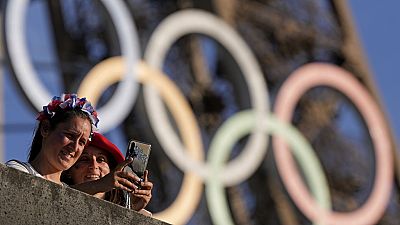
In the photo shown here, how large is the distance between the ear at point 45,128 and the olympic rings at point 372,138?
782 inches

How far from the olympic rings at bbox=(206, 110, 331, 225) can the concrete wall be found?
18028mm

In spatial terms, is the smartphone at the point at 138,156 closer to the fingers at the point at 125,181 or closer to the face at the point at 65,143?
the fingers at the point at 125,181

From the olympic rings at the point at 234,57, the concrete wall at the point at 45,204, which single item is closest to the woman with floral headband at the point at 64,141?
the concrete wall at the point at 45,204

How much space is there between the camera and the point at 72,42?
97.0ft

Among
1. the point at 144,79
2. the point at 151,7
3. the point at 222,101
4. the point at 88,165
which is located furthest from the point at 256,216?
the point at 88,165

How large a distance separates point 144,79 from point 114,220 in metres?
17.5

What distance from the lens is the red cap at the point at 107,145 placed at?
27.8 feet

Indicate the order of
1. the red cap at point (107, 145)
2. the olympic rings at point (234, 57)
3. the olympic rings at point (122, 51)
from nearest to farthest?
1. the red cap at point (107, 145)
2. the olympic rings at point (122, 51)
3. the olympic rings at point (234, 57)

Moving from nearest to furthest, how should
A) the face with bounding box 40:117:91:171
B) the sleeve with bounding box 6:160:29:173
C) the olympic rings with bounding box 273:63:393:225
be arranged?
the sleeve with bounding box 6:160:29:173, the face with bounding box 40:117:91:171, the olympic rings with bounding box 273:63:393:225

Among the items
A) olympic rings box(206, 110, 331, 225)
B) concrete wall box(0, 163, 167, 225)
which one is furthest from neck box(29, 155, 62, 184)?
olympic rings box(206, 110, 331, 225)

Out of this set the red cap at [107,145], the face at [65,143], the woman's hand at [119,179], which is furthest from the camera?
the red cap at [107,145]

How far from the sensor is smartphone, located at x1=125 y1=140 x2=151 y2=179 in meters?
7.93

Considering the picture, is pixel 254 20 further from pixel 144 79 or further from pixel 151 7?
pixel 144 79

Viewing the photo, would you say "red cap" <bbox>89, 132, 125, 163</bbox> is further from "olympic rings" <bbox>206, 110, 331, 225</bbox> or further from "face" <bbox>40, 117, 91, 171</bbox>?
"olympic rings" <bbox>206, 110, 331, 225</bbox>
